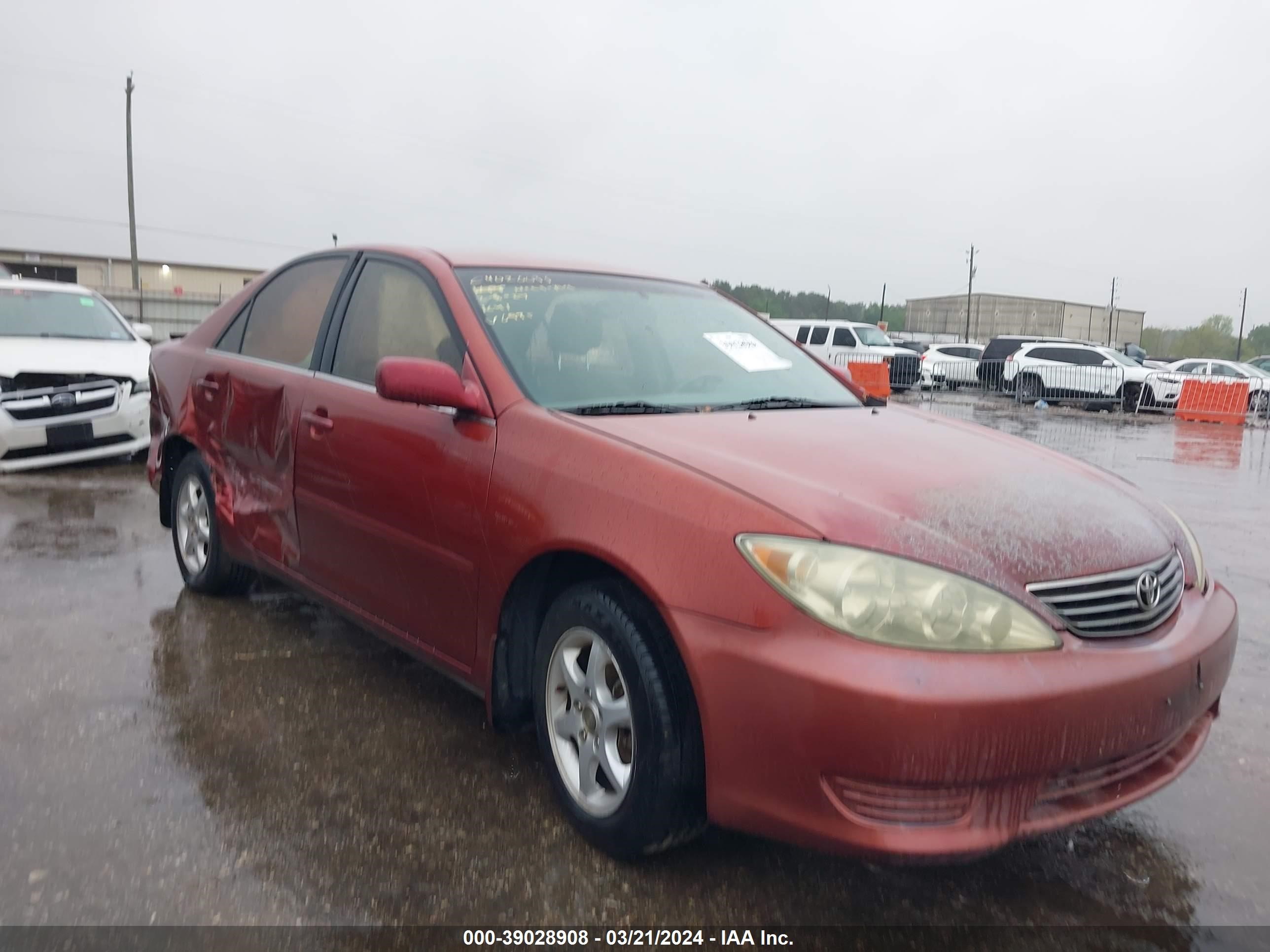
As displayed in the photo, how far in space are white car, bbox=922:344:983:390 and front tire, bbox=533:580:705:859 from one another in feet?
80.9

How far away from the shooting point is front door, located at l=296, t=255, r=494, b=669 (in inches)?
113

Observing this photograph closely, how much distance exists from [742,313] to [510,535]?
1.72m

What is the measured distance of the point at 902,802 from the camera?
2.03m

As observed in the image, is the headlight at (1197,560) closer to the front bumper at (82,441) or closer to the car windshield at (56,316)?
the front bumper at (82,441)

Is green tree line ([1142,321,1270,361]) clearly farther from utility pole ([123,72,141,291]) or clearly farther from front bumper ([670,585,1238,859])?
front bumper ([670,585,1238,859])

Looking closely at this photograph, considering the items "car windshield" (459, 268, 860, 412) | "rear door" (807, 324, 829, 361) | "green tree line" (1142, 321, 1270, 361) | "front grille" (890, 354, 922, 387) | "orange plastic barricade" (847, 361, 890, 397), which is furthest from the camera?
"green tree line" (1142, 321, 1270, 361)

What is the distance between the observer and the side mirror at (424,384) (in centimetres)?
283

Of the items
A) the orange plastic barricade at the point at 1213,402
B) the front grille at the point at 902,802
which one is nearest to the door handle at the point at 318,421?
the front grille at the point at 902,802

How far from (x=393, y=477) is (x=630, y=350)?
2.78ft

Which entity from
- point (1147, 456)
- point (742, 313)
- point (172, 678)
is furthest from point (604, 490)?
point (1147, 456)

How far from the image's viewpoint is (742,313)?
157 inches

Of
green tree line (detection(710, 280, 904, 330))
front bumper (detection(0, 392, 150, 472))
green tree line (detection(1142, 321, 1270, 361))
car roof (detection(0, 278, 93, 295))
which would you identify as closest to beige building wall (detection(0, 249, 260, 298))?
green tree line (detection(710, 280, 904, 330))

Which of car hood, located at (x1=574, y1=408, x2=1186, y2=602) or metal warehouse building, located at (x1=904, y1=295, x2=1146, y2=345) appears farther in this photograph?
metal warehouse building, located at (x1=904, y1=295, x2=1146, y2=345)

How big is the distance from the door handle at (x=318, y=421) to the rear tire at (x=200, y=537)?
891 millimetres
